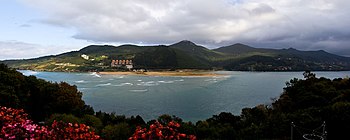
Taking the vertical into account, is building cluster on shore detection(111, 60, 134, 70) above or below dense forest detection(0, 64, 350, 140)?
above

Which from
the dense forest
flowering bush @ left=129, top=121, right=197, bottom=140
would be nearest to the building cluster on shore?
the dense forest

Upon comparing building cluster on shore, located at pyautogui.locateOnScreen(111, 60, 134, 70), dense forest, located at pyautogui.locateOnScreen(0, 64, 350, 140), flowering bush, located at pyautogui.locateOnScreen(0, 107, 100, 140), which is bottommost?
dense forest, located at pyautogui.locateOnScreen(0, 64, 350, 140)

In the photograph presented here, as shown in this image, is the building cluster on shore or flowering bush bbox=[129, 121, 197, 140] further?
the building cluster on shore

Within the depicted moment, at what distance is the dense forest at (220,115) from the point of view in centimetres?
1630

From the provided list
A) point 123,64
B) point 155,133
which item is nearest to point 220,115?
point 155,133

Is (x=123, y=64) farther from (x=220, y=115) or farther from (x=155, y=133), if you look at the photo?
(x=155, y=133)

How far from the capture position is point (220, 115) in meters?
25.4

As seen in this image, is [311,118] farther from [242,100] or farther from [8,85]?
[242,100]

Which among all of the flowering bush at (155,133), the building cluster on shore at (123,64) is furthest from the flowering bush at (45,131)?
the building cluster on shore at (123,64)

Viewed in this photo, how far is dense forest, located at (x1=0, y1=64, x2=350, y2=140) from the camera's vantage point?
16297 millimetres

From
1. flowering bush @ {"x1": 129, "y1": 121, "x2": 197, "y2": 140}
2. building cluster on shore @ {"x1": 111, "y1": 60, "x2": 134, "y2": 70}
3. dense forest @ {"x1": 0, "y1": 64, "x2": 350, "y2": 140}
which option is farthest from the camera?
building cluster on shore @ {"x1": 111, "y1": 60, "x2": 134, "y2": 70}

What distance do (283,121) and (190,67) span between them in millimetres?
97625

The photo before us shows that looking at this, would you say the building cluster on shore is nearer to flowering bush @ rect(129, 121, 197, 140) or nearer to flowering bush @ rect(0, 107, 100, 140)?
flowering bush @ rect(0, 107, 100, 140)

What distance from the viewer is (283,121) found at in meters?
17.5
